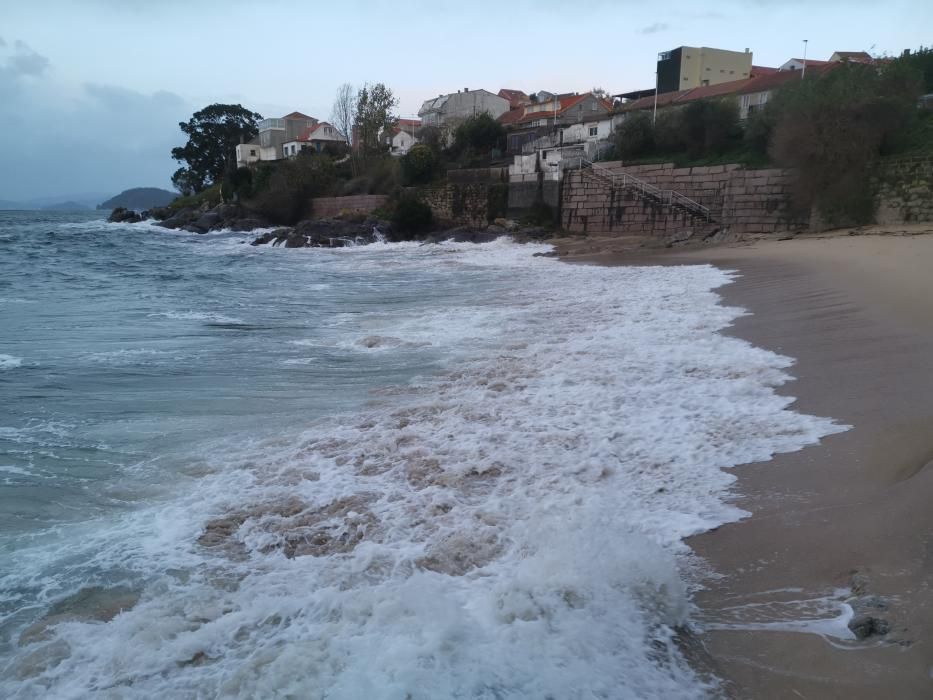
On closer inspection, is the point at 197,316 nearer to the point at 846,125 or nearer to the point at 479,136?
the point at 846,125

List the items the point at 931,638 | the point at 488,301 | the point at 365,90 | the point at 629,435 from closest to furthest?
1. the point at 931,638
2. the point at 629,435
3. the point at 488,301
4. the point at 365,90

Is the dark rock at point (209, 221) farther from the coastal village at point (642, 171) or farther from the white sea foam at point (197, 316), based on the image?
the white sea foam at point (197, 316)

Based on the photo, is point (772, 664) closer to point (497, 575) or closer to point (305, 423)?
point (497, 575)

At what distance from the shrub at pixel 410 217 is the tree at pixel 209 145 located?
43.1 m

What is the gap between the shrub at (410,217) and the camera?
3144 centimetres

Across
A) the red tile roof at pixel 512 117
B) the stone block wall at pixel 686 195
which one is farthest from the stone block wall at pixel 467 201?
the red tile roof at pixel 512 117

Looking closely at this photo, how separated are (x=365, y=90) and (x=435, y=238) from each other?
69.0 ft

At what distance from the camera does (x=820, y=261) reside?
1330 centimetres

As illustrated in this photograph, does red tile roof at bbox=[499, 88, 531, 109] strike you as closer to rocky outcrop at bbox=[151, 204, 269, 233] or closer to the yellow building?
the yellow building

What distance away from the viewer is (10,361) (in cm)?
810

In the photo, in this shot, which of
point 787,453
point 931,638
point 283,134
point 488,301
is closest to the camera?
point 931,638

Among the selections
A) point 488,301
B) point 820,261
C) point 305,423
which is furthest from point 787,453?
point 820,261

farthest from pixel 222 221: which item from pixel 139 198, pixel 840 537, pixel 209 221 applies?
pixel 139 198

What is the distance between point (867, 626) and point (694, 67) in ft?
165
